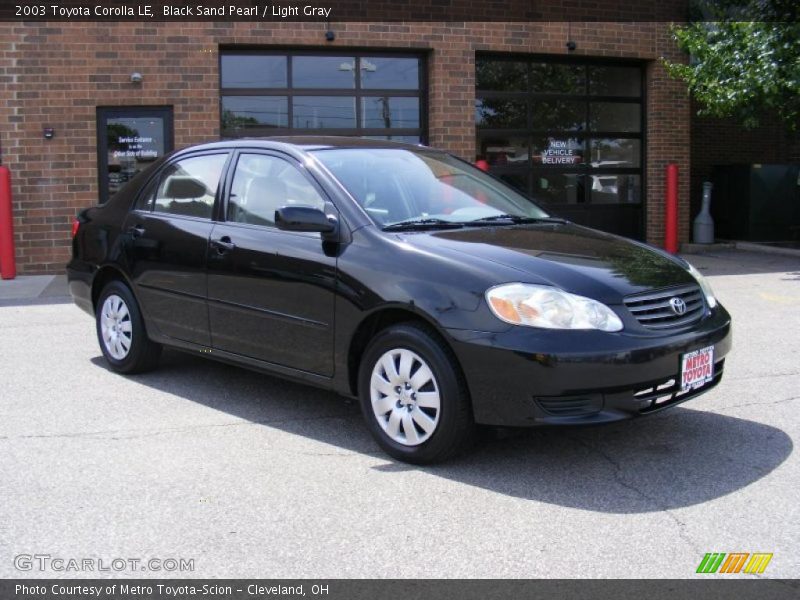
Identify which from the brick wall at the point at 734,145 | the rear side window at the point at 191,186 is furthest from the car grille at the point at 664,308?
the brick wall at the point at 734,145

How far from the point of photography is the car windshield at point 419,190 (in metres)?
5.05

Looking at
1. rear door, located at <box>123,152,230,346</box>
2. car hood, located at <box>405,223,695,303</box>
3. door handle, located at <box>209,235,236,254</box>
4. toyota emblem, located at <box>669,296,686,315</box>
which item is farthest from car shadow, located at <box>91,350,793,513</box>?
door handle, located at <box>209,235,236,254</box>

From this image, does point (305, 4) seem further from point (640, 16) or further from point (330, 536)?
point (330, 536)

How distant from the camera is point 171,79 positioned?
42.3 feet

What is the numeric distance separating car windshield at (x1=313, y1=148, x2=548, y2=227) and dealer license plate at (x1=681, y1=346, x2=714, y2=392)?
55.0 inches

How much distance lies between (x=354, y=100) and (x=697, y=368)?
33.0 feet

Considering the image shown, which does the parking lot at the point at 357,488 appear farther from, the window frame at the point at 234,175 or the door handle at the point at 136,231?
the window frame at the point at 234,175

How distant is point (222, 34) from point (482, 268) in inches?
387

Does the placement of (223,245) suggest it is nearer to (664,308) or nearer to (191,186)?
(191,186)

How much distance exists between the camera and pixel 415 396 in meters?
4.39

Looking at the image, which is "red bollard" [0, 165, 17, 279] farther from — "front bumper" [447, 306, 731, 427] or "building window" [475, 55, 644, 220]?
"front bumper" [447, 306, 731, 427]
